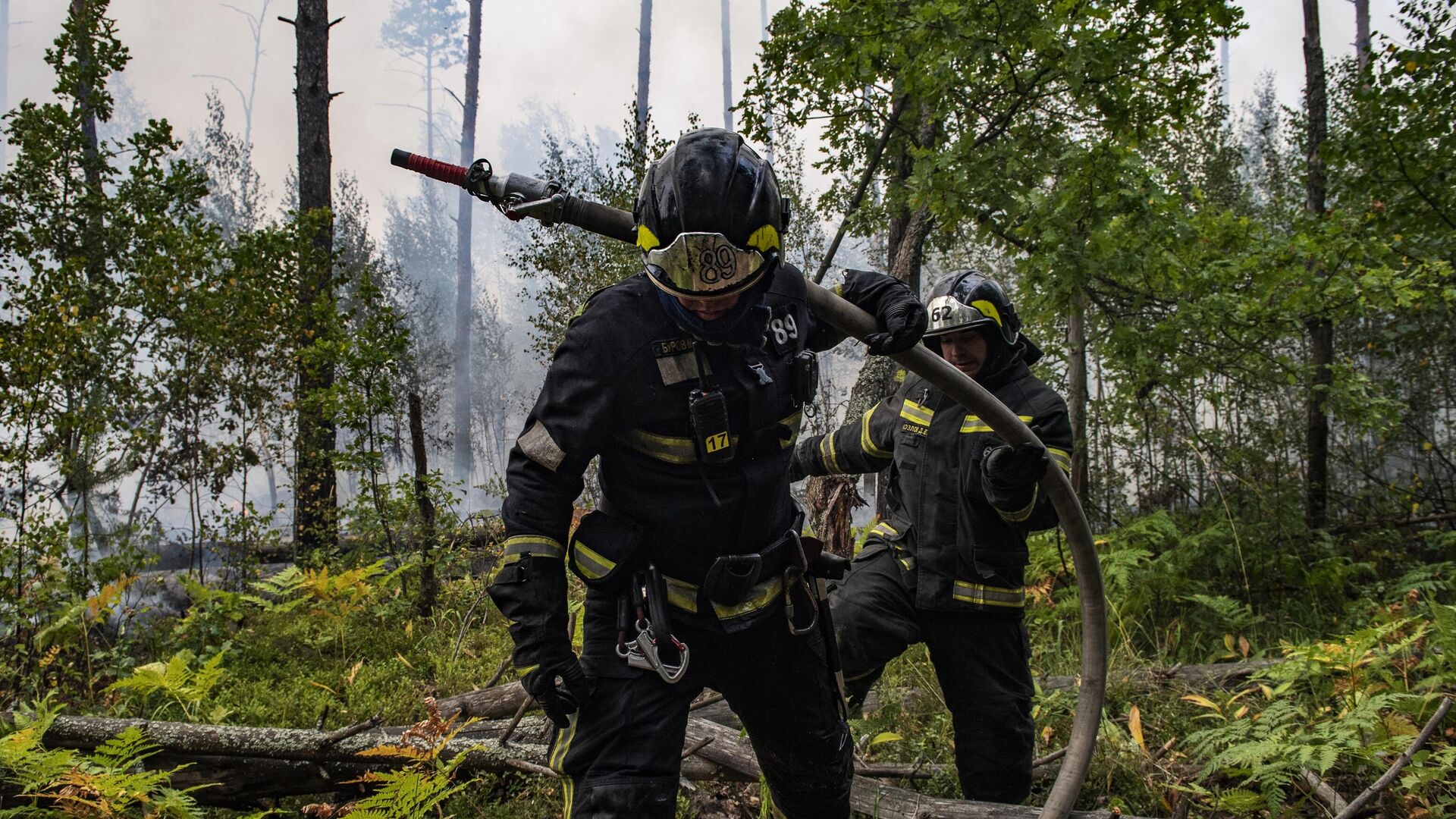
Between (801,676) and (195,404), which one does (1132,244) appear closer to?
(801,676)

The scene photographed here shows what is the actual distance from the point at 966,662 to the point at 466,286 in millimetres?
23222

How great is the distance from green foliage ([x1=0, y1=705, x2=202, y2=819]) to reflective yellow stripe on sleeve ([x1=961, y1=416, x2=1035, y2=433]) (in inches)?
124

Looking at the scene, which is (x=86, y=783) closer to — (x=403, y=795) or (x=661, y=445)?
(x=403, y=795)

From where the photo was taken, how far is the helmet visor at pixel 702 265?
2084mm

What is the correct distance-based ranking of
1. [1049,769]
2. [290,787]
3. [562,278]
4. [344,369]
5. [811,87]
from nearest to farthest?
1. [290,787]
2. [1049,769]
3. [811,87]
4. [344,369]
5. [562,278]

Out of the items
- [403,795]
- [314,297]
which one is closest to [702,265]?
[403,795]

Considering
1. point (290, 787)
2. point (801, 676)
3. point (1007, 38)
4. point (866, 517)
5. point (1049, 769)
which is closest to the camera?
point (801, 676)

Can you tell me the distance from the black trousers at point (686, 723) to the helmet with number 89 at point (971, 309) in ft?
4.84

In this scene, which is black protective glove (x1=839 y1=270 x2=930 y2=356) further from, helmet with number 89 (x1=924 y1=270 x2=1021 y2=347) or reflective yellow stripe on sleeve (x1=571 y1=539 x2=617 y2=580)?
reflective yellow stripe on sleeve (x1=571 y1=539 x2=617 y2=580)

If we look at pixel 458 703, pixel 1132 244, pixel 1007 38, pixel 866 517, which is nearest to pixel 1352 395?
pixel 1132 244

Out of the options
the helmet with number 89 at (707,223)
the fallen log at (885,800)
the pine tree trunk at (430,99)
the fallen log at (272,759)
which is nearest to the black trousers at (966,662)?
the fallen log at (885,800)

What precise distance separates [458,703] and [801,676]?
2.63 m

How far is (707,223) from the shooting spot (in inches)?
83.6

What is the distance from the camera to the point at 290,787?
3385mm
